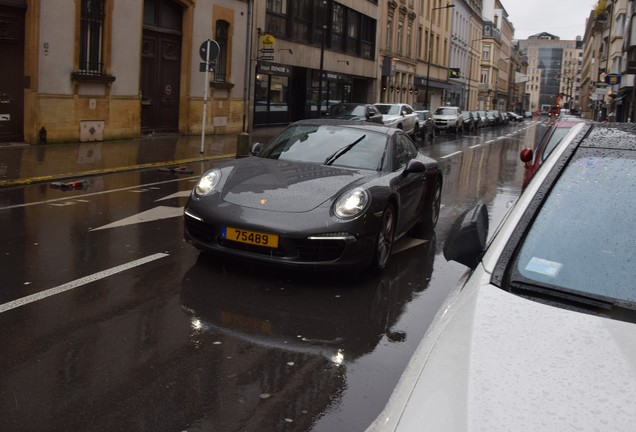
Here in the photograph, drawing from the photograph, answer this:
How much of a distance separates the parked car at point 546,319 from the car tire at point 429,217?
233 inches

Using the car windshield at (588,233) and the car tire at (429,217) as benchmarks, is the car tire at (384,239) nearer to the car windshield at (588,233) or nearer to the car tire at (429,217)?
the car tire at (429,217)

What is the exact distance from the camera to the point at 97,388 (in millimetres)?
3822

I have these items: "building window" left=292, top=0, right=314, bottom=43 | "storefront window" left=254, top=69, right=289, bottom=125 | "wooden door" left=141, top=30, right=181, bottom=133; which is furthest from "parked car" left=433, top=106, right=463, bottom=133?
"wooden door" left=141, top=30, right=181, bottom=133

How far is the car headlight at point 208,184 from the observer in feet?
21.5

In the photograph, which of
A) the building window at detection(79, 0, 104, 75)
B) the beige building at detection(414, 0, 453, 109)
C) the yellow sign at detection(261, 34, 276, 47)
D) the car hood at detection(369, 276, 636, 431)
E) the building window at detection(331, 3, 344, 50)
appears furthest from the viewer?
the beige building at detection(414, 0, 453, 109)

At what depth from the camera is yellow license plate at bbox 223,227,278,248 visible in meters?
5.95

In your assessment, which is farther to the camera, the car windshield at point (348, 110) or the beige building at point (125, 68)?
the car windshield at point (348, 110)

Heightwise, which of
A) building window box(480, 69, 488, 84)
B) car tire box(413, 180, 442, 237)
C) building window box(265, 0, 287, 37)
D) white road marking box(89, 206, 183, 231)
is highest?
building window box(480, 69, 488, 84)

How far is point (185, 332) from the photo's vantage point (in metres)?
4.81

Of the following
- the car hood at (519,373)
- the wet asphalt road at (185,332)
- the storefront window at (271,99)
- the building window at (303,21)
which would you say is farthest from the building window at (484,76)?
the car hood at (519,373)

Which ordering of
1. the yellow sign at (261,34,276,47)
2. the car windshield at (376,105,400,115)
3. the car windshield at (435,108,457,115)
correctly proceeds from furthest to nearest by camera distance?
the car windshield at (435,108,457,115) < the car windshield at (376,105,400,115) < the yellow sign at (261,34,276,47)

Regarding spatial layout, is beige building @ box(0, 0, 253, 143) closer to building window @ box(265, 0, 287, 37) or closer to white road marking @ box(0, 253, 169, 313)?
building window @ box(265, 0, 287, 37)

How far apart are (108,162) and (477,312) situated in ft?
44.6

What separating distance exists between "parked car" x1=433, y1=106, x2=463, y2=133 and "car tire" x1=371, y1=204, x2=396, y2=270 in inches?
1390
